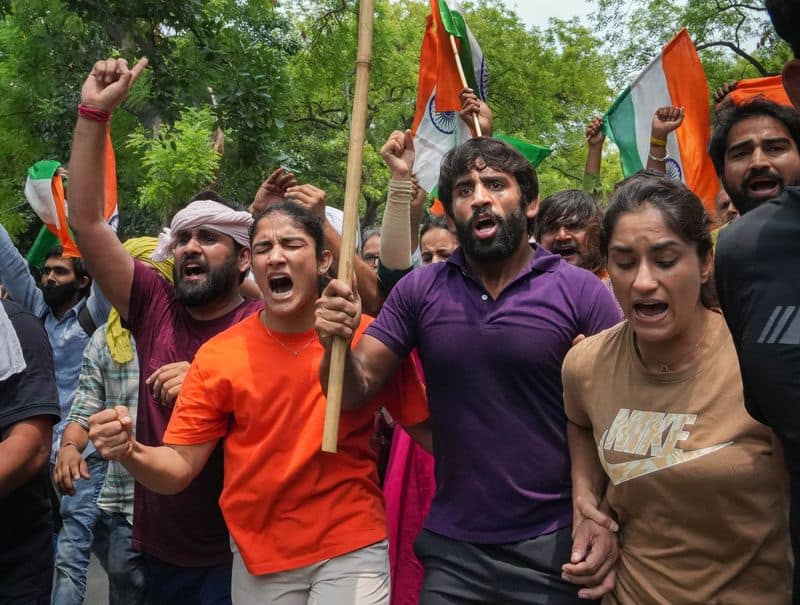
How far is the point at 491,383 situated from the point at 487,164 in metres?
0.82

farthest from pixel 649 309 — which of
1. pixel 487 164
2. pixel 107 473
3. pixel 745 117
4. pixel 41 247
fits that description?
pixel 41 247

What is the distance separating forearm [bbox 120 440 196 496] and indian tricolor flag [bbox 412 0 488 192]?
10.3 ft

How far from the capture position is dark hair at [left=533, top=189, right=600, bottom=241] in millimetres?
4398

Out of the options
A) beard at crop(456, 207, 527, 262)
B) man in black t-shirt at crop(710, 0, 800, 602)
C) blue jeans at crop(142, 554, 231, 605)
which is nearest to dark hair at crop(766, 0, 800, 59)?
man in black t-shirt at crop(710, 0, 800, 602)

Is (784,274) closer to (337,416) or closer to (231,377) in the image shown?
(337,416)

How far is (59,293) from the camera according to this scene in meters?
6.73

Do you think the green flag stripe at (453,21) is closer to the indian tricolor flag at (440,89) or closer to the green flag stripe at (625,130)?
the indian tricolor flag at (440,89)

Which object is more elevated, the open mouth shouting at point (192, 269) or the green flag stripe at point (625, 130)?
the green flag stripe at point (625, 130)

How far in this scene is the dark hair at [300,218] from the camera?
12.0ft

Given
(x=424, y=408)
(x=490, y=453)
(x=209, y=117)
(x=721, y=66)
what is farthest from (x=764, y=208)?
(x=721, y=66)

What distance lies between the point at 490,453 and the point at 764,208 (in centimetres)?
149

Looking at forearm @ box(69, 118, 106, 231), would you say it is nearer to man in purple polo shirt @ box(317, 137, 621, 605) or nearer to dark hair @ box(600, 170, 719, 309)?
man in purple polo shirt @ box(317, 137, 621, 605)

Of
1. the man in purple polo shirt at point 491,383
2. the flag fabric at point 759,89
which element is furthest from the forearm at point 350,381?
the flag fabric at point 759,89

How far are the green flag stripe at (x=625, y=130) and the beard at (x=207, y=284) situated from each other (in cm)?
326
